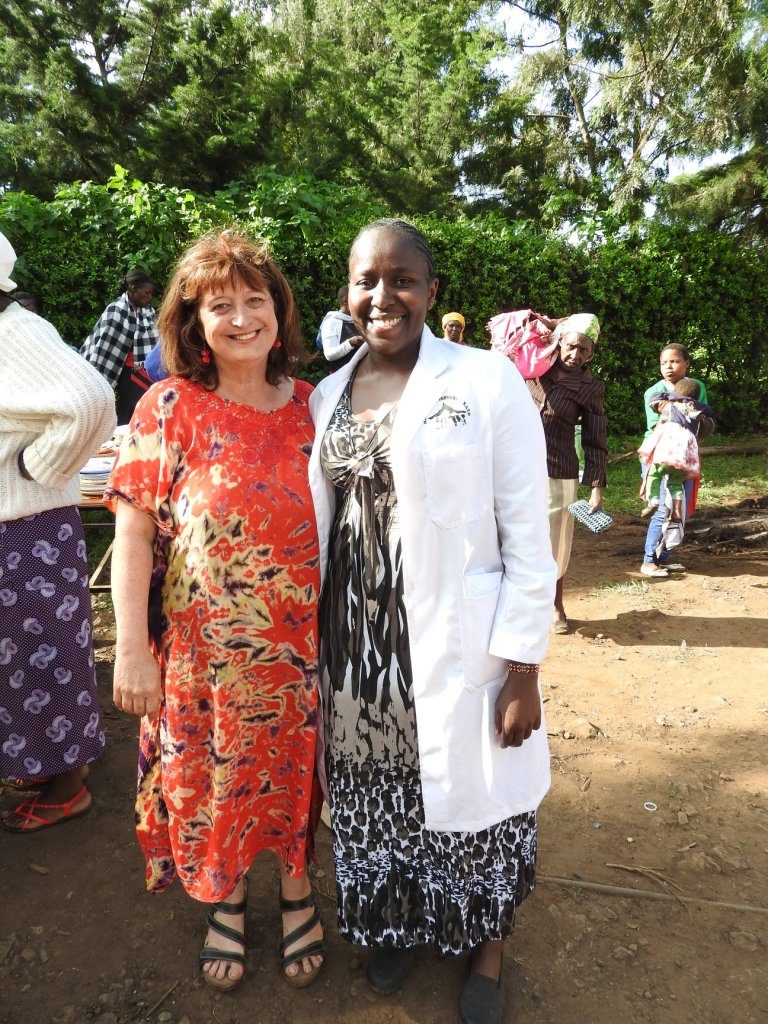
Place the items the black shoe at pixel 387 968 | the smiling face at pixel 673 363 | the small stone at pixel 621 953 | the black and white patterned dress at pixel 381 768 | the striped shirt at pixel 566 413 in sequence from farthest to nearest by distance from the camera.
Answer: the smiling face at pixel 673 363 → the striped shirt at pixel 566 413 → the small stone at pixel 621 953 → the black shoe at pixel 387 968 → the black and white patterned dress at pixel 381 768

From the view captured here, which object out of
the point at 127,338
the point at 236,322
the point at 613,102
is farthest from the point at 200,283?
the point at 613,102

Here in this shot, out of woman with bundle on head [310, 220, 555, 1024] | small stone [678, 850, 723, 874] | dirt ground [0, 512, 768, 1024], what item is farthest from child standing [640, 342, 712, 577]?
woman with bundle on head [310, 220, 555, 1024]

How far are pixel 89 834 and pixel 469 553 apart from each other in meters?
2.03

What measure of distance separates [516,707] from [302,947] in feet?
3.51

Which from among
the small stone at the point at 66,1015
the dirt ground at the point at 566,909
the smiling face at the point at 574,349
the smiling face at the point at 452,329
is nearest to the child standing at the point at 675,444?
the smiling face at the point at 574,349

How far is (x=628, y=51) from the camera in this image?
13078 millimetres

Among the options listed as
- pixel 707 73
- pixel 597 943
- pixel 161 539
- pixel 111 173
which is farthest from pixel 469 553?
pixel 111 173

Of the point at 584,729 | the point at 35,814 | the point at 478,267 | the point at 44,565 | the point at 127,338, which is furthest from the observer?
the point at 478,267

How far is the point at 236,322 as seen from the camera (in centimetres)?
186

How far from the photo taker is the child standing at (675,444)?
5.64 metres

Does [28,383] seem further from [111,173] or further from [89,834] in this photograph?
[111,173]

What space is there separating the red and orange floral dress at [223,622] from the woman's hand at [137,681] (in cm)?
4

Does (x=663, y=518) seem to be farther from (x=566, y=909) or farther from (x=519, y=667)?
(x=519, y=667)

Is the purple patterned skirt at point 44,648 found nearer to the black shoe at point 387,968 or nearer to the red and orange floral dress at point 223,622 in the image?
the red and orange floral dress at point 223,622
